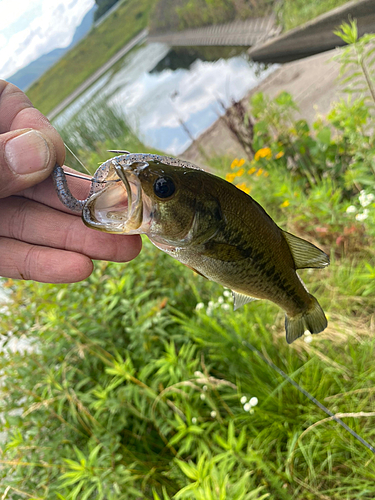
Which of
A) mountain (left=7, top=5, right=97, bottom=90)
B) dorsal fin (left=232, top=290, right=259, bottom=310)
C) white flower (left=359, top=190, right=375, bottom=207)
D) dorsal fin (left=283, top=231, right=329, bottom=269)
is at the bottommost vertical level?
white flower (left=359, top=190, right=375, bottom=207)

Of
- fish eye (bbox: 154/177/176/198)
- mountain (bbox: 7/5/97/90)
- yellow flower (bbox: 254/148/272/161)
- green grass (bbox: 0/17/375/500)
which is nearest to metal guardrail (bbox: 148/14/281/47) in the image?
yellow flower (bbox: 254/148/272/161)

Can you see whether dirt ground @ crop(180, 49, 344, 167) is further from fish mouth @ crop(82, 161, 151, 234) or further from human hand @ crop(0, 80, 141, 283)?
fish mouth @ crop(82, 161, 151, 234)

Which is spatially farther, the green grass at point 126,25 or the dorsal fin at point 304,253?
the green grass at point 126,25

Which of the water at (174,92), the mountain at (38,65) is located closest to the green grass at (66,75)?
the water at (174,92)

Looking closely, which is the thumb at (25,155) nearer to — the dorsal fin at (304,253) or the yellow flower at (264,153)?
the dorsal fin at (304,253)

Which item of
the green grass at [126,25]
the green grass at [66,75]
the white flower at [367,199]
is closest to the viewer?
the white flower at [367,199]

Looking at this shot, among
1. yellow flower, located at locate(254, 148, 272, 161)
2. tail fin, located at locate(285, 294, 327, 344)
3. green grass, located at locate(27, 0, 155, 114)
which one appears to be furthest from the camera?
yellow flower, located at locate(254, 148, 272, 161)

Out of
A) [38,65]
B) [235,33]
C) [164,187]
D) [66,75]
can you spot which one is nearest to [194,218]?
[164,187]

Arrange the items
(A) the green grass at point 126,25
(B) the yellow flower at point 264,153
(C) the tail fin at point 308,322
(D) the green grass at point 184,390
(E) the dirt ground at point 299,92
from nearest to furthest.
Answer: (C) the tail fin at point 308,322, (D) the green grass at point 184,390, (A) the green grass at point 126,25, (B) the yellow flower at point 264,153, (E) the dirt ground at point 299,92

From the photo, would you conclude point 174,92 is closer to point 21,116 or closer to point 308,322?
point 21,116
